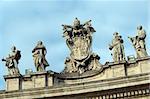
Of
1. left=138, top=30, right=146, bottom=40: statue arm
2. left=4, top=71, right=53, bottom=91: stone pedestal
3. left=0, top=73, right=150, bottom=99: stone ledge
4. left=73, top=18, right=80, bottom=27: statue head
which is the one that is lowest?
left=0, top=73, right=150, bottom=99: stone ledge

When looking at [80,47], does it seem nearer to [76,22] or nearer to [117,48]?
[76,22]

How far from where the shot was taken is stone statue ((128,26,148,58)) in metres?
28.5

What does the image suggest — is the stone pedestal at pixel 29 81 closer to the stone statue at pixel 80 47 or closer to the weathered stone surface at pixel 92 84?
the weathered stone surface at pixel 92 84

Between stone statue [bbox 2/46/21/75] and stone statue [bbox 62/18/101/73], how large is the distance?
7.86ft

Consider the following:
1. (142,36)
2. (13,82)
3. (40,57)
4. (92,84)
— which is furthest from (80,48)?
(13,82)

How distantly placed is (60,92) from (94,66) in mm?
2382

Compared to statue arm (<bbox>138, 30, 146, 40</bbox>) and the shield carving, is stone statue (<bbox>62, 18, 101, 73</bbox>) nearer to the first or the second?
the shield carving

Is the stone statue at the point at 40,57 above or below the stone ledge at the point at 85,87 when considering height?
above

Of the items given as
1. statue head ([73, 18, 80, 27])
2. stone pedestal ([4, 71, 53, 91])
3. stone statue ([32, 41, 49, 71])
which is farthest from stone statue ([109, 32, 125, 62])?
stone statue ([32, 41, 49, 71])

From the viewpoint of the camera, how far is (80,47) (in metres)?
30.1

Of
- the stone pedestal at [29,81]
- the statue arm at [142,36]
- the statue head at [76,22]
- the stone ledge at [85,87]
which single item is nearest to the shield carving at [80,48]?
the statue head at [76,22]

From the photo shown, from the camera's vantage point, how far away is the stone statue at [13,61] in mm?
29688

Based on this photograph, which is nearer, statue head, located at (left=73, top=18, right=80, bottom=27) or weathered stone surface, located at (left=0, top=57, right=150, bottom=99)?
weathered stone surface, located at (left=0, top=57, right=150, bottom=99)

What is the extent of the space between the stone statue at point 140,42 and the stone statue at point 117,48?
567 mm
